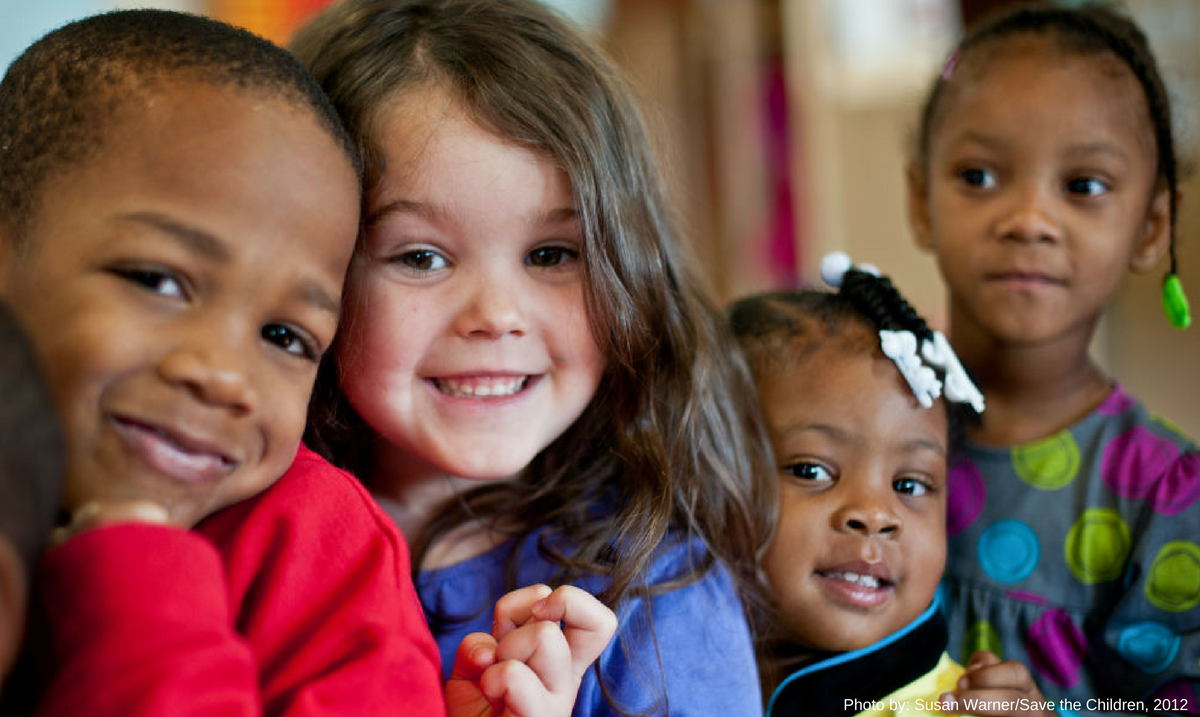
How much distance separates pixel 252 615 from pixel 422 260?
425 mm

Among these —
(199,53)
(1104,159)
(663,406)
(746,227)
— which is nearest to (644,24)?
(746,227)

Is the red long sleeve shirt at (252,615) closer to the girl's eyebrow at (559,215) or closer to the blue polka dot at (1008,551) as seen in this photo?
the girl's eyebrow at (559,215)

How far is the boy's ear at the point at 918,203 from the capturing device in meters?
1.77

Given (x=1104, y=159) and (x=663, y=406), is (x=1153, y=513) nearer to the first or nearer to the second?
(x=1104, y=159)

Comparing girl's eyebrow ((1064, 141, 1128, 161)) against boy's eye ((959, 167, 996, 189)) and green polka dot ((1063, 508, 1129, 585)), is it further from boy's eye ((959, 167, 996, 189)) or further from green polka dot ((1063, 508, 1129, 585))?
green polka dot ((1063, 508, 1129, 585))

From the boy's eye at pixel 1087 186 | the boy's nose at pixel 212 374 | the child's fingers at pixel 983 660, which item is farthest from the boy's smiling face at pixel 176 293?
the boy's eye at pixel 1087 186

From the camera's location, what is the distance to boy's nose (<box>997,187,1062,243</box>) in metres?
1.47

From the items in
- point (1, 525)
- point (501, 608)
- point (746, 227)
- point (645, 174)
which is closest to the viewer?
point (1, 525)

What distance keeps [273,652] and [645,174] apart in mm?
684

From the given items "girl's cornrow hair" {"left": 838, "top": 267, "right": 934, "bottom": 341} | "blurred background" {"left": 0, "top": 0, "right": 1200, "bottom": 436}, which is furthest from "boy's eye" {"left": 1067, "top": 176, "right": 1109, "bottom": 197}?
"blurred background" {"left": 0, "top": 0, "right": 1200, "bottom": 436}

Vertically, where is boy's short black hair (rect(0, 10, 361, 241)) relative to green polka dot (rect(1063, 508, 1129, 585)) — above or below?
above

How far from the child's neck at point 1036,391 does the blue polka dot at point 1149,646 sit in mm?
287

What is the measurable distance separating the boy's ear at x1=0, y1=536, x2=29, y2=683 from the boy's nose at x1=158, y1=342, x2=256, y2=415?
0.18 meters

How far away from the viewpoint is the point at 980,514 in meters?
1.51
